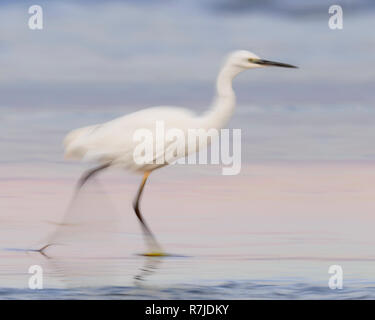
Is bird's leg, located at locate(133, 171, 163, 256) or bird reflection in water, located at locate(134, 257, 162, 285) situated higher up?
bird's leg, located at locate(133, 171, 163, 256)

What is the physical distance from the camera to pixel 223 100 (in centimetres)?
1010

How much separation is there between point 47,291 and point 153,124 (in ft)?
9.51

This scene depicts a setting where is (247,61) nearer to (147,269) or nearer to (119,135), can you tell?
(119,135)

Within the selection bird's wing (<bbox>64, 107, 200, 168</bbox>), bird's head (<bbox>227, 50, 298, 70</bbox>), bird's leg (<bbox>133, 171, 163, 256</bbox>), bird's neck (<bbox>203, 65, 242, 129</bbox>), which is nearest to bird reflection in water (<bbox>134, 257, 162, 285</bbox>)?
bird's leg (<bbox>133, 171, 163, 256</bbox>)

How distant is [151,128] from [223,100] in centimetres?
93

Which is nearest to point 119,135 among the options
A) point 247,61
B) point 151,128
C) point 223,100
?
point 151,128

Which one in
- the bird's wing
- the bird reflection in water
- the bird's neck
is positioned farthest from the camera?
the bird's neck

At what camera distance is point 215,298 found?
745 centimetres

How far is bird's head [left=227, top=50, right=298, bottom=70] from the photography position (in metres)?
10.1

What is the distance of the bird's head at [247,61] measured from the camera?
1010cm

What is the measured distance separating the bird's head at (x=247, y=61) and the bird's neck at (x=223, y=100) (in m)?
0.07

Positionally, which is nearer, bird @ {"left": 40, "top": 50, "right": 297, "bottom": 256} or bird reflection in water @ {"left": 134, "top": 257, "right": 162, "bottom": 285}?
bird reflection in water @ {"left": 134, "top": 257, "right": 162, "bottom": 285}

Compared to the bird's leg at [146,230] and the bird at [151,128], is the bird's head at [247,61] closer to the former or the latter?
the bird at [151,128]

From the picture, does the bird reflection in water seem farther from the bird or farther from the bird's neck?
the bird's neck
